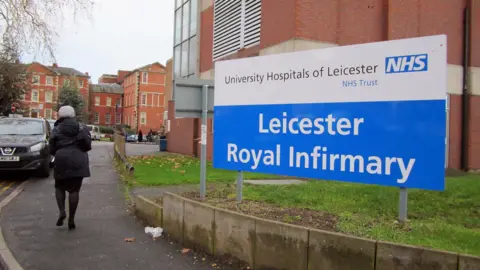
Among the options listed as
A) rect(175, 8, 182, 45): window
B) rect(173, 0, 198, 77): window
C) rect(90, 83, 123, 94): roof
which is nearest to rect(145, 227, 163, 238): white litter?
rect(173, 0, 198, 77): window

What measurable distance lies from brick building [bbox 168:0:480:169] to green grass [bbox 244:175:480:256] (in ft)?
19.3

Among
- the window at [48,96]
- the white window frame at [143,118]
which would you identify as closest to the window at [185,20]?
the white window frame at [143,118]

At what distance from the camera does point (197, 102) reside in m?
6.30

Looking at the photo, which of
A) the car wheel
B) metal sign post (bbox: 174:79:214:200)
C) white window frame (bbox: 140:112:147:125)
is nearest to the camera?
metal sign post (bbox: 174:79:214:200)

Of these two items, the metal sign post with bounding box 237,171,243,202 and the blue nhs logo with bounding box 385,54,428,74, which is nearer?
the blue nhs logo with bounding box 385,54,428,74

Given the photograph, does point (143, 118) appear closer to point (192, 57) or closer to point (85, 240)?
point (192, 57)

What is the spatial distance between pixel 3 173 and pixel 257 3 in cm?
986

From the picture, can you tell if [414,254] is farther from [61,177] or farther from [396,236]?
[61,177]

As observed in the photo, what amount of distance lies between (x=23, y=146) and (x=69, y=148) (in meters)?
5.51

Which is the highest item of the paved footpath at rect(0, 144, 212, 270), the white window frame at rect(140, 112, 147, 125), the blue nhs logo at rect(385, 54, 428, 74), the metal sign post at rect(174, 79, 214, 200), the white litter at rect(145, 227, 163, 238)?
the white window frame at rect(140, 112, 147, 125)

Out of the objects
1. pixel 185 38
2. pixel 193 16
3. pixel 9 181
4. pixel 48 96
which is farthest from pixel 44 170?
pixel 48 96

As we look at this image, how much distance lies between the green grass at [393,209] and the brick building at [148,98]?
64225mm

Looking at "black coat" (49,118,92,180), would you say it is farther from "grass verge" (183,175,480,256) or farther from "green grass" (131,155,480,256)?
"green grass" (131,155,480,256)

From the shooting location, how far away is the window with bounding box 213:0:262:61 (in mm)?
14209
